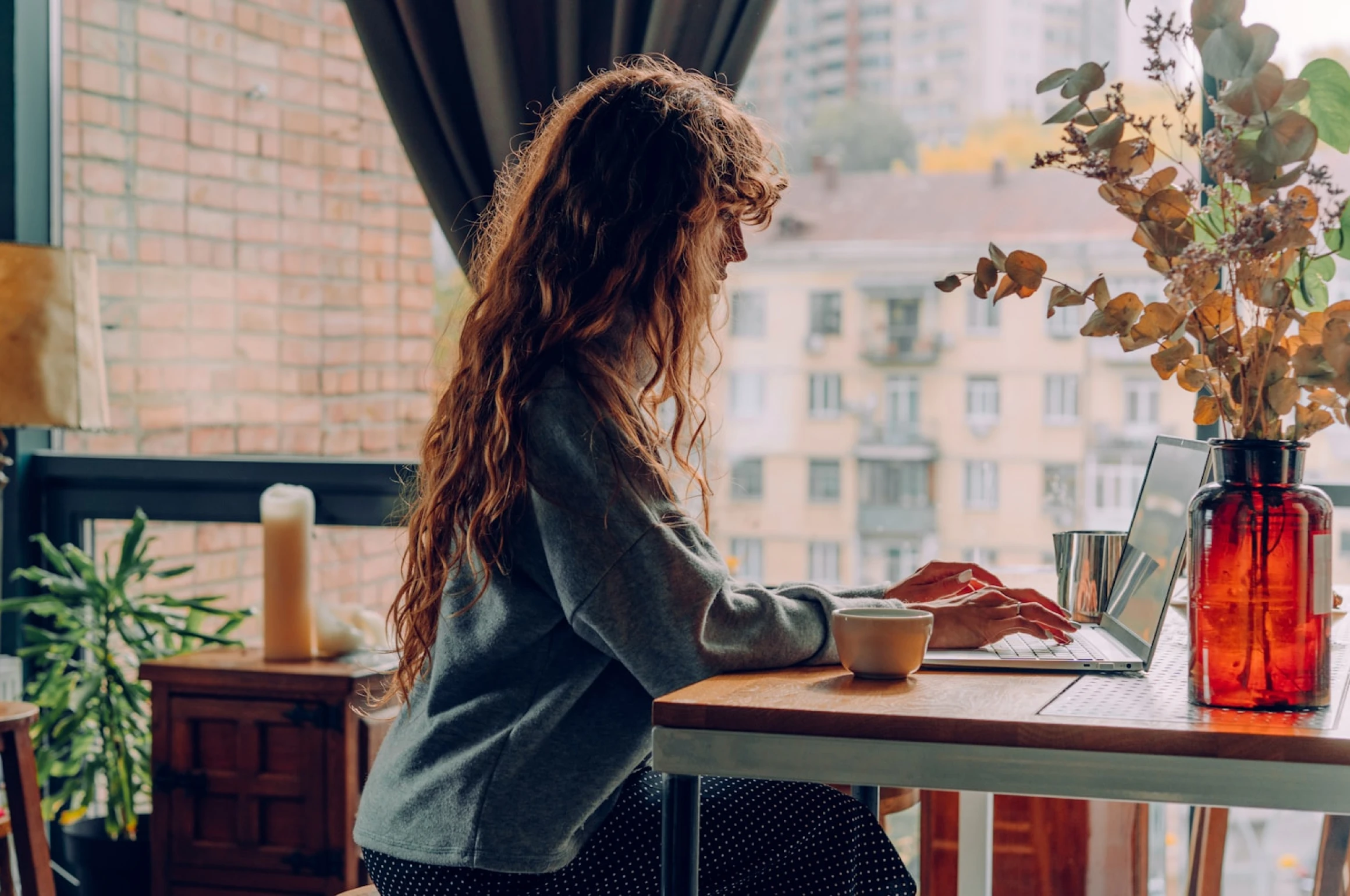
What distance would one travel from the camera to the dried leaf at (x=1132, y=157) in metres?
1.18

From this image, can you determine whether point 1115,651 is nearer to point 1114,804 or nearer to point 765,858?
point 765,858

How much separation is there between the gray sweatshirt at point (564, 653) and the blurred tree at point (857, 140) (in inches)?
58.8

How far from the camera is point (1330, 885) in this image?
5.89 ft

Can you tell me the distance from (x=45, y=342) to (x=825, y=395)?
143 centimetres

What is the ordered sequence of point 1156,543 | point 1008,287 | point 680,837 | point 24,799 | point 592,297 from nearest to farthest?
1. point 680,837
2. point 1008,287
3. point 592,297
4. point 1156,543
5. point 24,799

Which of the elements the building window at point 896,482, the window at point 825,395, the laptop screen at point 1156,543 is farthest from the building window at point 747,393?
the laptop screen at point 1156,543

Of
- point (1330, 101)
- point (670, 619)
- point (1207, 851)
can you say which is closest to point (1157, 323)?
point (1330, 101)

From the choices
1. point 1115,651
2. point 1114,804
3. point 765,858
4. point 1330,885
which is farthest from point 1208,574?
point 1114,804

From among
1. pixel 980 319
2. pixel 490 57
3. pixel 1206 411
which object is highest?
pixel 490 57

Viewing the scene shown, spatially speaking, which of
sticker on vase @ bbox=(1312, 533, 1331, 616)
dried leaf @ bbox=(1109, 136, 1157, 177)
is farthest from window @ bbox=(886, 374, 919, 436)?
sticker on vase @ bbox=(1312, 533, 1331, 616)

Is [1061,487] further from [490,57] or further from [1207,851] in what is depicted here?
[490,57]

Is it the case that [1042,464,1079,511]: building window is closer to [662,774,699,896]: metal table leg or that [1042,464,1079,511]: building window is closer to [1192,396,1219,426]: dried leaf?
[1192,396,1219,426]: dried leaf

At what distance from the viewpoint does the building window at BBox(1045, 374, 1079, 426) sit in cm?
258

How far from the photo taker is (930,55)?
2.67 m
